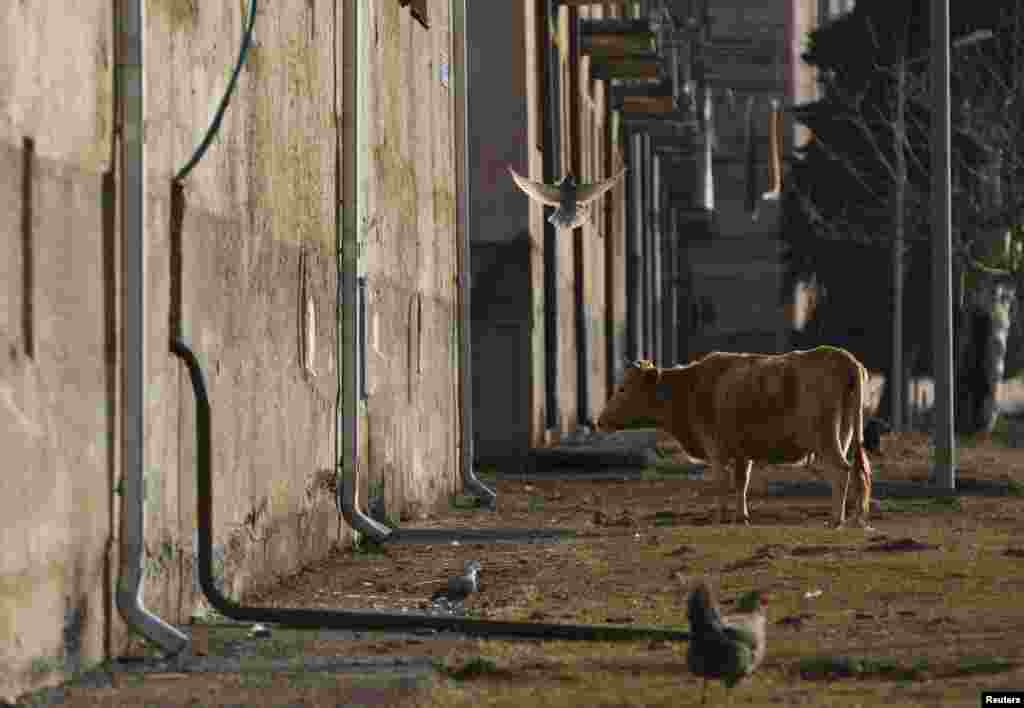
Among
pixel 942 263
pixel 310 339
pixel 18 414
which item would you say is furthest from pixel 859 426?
pixel 18 414

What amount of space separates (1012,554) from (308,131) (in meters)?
5.21

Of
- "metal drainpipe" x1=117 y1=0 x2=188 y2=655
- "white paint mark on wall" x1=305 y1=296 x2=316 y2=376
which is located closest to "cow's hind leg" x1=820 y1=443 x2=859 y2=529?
"white paint mark on wall" x1=305 y1=296 x2=316 y2=376

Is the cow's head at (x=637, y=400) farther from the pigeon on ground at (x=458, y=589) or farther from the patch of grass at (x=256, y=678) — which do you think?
the patch of grass at (x=256, y=678)

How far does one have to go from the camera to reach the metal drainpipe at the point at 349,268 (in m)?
14.4

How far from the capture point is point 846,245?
4925cm

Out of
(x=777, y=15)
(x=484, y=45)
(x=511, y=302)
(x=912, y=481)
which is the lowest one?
(x=912, y=481)

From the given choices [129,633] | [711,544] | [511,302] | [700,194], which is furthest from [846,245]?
[129,633]

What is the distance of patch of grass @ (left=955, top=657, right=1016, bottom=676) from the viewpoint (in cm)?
838

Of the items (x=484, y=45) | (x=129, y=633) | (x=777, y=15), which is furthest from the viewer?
(x=777, y=15)

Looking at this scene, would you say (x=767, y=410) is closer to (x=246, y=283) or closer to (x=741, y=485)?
(x=741, y=485)

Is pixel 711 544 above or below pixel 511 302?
below

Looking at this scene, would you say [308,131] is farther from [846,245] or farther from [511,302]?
[846,245]

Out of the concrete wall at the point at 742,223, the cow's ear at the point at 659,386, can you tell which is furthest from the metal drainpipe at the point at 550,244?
the concrete wall at the point at 742,223

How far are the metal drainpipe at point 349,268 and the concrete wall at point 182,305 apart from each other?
0.35ft
